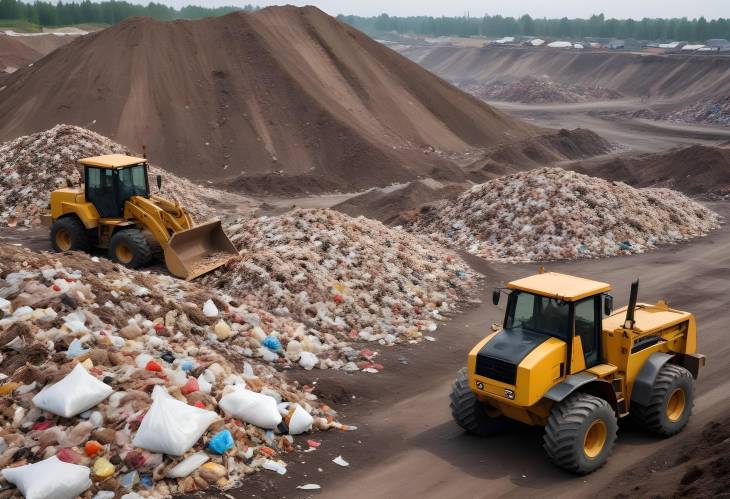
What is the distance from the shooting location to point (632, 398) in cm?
935

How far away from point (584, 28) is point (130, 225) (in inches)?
5111

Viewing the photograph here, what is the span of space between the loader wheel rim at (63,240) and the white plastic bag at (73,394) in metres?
9.42

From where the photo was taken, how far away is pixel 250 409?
30.7 ft

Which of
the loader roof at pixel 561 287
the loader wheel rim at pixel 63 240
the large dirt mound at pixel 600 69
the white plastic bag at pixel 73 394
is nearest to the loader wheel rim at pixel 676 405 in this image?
the loader roof at pixel 561 287

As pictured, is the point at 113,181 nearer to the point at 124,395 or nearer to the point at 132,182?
the point at 132,182

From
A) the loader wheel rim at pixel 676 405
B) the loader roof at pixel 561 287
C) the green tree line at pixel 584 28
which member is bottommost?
the loader wheel rim at pixel 676 405

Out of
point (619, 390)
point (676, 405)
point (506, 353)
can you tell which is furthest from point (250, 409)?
point (676, 405)

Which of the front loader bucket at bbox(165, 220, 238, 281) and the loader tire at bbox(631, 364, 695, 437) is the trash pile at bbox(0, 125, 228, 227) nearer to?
the front loader bucket at bbox(165, 220, 238, 281)

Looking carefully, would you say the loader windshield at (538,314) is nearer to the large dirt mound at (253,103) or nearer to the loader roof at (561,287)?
the loader roof at (561,287)

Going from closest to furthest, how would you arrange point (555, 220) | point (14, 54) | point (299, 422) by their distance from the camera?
point (299, 422), point (555, 220), point (14, 54)

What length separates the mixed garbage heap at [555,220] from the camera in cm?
2028

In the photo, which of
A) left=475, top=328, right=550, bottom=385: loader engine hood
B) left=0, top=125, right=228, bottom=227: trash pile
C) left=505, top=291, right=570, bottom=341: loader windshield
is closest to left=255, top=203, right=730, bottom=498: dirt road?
left=475, top=328, right=550, bottom=385: loader engine hood

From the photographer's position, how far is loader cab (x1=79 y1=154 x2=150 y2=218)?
1672cm

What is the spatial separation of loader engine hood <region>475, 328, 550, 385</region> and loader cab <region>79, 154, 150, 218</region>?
10.4m
